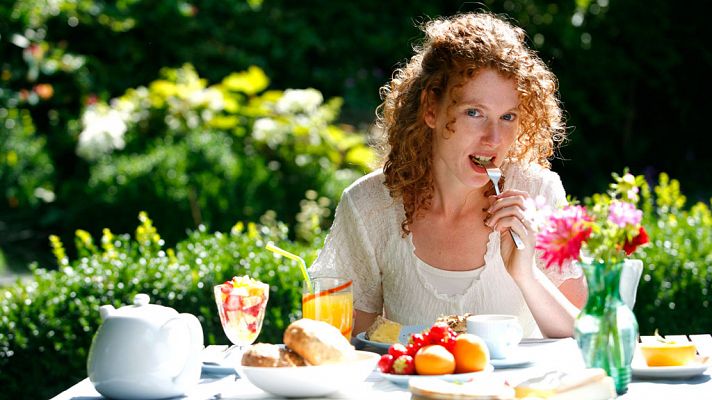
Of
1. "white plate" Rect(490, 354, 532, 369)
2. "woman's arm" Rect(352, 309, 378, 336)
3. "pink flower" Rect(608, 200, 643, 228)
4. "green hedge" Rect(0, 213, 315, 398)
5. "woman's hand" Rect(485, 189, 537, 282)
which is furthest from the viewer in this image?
"green hedge" Rect(0, 213, 315, 398)

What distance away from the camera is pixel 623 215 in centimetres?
183

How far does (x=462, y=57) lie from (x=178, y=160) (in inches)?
138

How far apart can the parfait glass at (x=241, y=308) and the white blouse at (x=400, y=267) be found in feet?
2.60

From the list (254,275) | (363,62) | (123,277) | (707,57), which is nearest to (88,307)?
(123,277)

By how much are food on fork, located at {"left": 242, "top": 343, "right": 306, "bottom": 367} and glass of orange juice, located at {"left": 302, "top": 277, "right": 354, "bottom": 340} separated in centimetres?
27

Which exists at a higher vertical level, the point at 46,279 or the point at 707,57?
the point at 707,57

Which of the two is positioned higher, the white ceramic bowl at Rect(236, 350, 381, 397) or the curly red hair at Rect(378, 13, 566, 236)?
the curly red hair at Rect(378, 13, 566, 236)

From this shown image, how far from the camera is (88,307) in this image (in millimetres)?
3574

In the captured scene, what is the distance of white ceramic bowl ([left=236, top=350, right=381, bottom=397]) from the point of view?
6.25ft

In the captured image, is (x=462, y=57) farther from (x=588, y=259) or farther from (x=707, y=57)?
(x=707, y=57)

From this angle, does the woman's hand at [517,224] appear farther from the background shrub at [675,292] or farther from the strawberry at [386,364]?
the background shrub at [675,292]

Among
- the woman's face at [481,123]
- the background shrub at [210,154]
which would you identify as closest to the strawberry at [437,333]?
the woman's face at [481,123]

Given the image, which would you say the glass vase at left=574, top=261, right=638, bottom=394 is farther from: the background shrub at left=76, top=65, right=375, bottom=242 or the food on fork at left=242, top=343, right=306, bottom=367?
the background shrub at left=76, top=65, right=375, bottom=242

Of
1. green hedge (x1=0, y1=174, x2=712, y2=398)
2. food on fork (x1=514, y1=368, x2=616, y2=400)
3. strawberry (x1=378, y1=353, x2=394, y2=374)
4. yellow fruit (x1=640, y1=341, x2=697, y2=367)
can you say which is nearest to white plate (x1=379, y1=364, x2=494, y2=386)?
strawberry (x1=378, y1=353, x2=394, y2=374)
